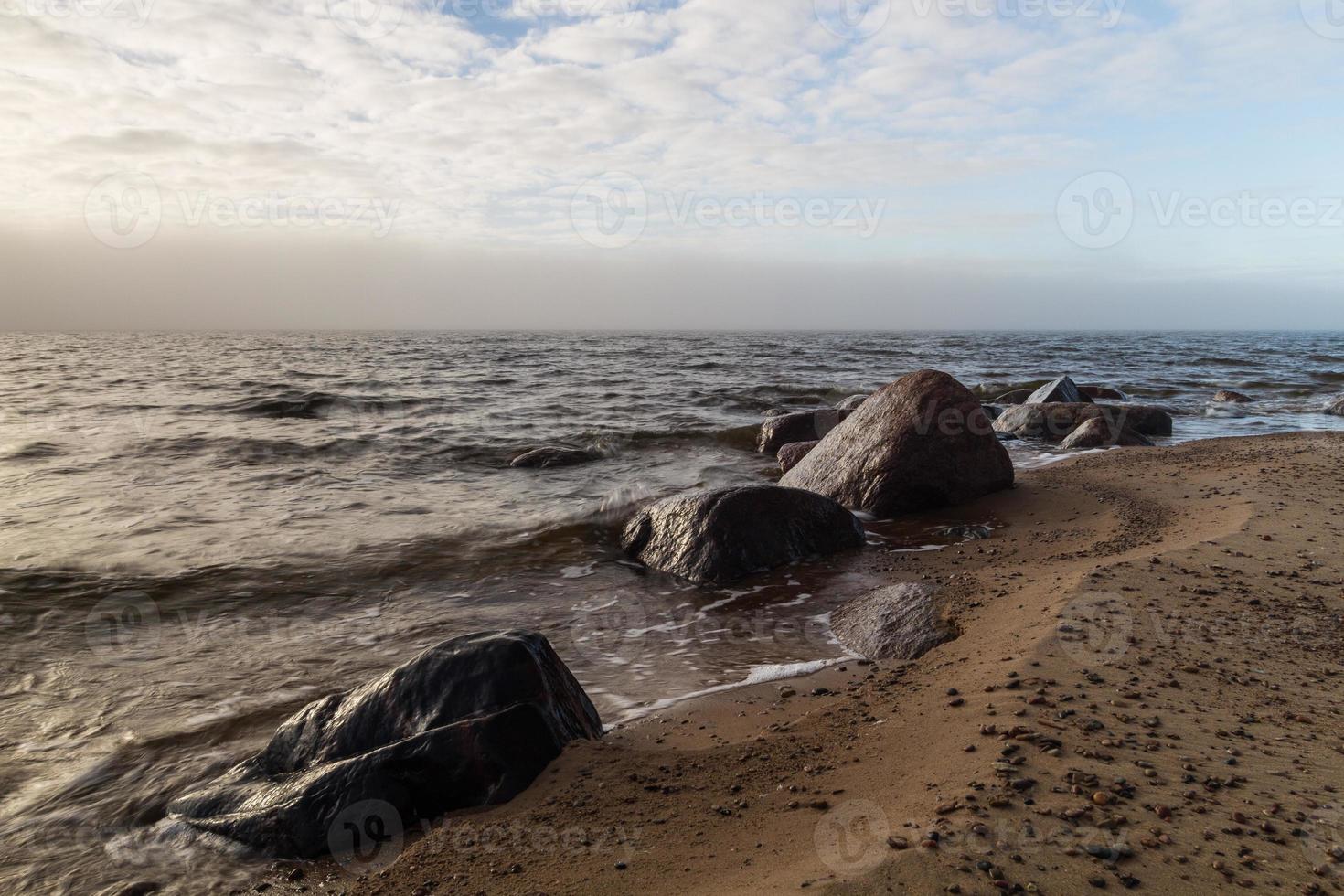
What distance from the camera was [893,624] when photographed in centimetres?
444

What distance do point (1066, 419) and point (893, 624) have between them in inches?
378

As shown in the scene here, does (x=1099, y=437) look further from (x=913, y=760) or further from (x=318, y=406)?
(x=318, y=406)

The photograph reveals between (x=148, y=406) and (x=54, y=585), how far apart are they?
13099 millimetres

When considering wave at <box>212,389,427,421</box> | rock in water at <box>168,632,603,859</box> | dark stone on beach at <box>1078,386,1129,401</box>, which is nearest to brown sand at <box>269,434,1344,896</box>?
rock in water at <box>168,632,603,859</box>

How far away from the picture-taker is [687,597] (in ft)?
18.1

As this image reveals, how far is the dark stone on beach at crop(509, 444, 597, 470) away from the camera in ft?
36.3

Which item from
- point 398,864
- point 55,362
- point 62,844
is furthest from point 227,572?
point 55,362

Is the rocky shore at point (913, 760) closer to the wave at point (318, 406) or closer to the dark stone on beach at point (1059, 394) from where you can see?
the dark stone on beach at point (1059, 394)

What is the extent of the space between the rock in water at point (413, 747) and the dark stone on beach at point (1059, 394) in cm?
1238

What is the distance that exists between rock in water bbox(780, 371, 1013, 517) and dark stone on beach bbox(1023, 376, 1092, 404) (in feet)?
21.9

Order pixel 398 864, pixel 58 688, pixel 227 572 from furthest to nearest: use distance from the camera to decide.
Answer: pixel 227 572
pixel 58 688
pixel 398 864

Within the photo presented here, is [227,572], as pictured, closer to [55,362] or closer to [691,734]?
[691,734]

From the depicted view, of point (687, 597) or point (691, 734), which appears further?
point (687, 597)

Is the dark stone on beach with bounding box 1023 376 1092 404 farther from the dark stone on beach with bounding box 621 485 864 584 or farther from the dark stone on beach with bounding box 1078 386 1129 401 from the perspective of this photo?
the dark stone on beach with bounding box 621 485 864 584
